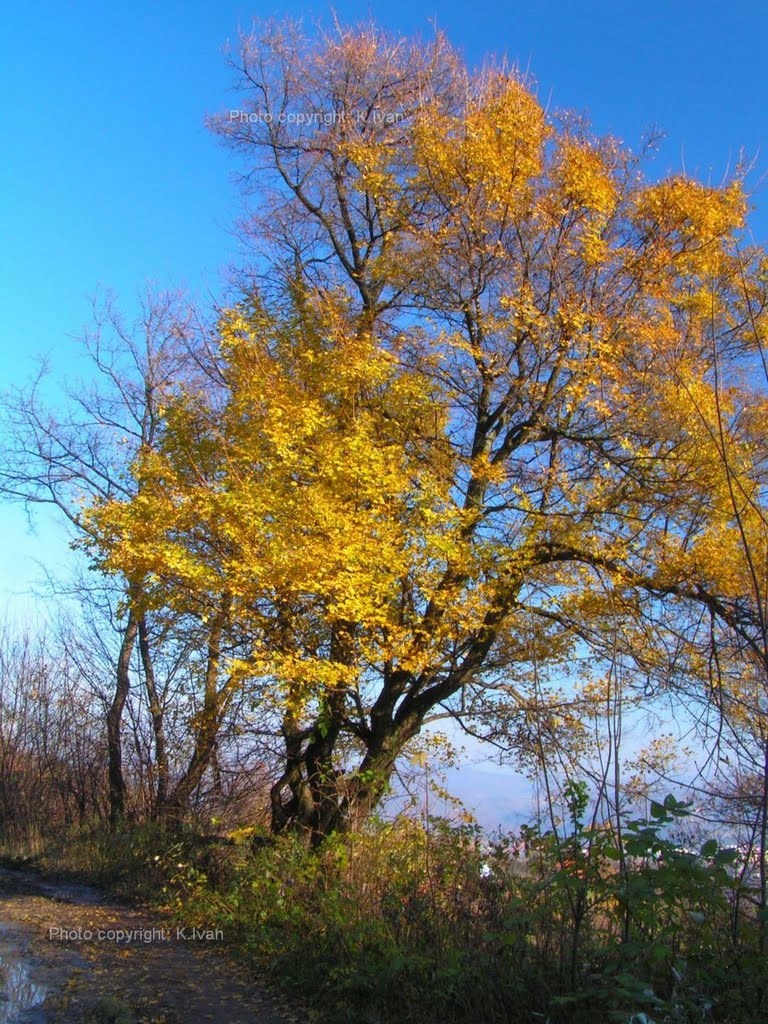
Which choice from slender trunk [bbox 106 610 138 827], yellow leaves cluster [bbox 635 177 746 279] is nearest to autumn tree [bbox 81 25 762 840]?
yellow leaves cluster [bbox 635 177 746 279]

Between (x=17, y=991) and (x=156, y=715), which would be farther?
(x=156, y=715)

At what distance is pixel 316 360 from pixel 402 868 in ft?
22.0

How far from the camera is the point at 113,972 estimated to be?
6.68 metres

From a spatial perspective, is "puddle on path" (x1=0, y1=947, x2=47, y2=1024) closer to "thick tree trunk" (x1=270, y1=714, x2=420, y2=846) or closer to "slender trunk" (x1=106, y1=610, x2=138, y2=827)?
"thick tree trunk" (x1=270, y1=714, x2=420, y2=846)

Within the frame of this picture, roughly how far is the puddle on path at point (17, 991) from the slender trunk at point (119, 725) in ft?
25.0

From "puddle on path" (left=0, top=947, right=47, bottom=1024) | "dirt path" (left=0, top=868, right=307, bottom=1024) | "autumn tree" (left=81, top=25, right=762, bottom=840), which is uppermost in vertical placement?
"autumn tree" (left=81, top=25, right=762, bottom=840)

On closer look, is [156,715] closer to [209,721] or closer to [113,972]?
[209,721]

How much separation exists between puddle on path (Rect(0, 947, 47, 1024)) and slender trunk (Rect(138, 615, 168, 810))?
270 inches

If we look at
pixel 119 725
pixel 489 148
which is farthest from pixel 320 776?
pixel 489 148

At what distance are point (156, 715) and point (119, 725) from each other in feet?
4.24

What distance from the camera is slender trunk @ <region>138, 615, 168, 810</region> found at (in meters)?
14.1

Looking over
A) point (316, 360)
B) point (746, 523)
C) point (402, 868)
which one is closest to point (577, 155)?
point (316, 360)

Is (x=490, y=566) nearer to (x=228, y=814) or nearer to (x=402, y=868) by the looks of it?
(x=402, y=868)

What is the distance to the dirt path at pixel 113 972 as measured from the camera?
563cm
